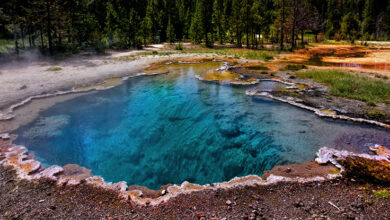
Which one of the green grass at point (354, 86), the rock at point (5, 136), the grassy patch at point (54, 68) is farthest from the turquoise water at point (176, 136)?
the grassy patch at point (54, 68)

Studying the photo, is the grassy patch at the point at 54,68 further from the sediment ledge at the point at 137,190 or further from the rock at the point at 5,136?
the sediment ledge at the point at 137,190

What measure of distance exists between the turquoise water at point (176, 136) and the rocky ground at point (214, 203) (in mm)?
1863

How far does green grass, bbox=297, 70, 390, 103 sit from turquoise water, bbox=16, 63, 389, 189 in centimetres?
455

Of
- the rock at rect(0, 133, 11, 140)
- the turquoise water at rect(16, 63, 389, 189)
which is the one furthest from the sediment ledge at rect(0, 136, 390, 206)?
the rock at rect(0, 133, 11, 140)

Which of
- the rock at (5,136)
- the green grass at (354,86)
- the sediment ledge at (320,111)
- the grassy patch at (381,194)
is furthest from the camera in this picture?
the green grass at (354,86)

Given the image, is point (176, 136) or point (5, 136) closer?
point (5, 136)

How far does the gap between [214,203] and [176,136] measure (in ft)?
19.8

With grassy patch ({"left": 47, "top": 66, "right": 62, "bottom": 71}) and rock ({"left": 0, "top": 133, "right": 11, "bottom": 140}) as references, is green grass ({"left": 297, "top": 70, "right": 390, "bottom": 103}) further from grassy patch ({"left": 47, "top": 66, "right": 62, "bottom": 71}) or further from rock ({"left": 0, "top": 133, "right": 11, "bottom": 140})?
grassy patch ({"left": 47, "top": 66, "right": 62, "bottom": 71})

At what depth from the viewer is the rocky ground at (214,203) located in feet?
19.5

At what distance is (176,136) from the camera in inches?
478

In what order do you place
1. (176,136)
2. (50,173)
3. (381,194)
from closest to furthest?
1. (381,194)
2. (50,173)
3. (176,136)

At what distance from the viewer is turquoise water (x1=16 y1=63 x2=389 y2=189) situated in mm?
9414

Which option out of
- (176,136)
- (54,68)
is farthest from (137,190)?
(54,68)

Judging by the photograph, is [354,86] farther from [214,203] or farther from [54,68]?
[54,68]
